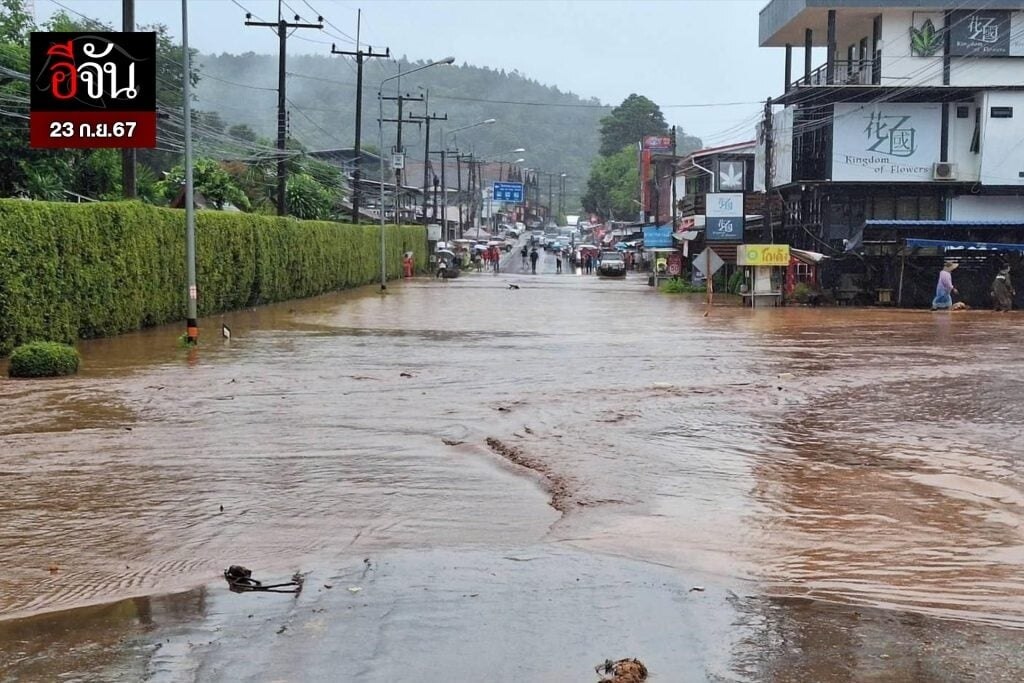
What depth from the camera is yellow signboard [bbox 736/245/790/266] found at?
41531mm

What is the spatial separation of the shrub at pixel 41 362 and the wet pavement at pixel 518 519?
0.52 meters

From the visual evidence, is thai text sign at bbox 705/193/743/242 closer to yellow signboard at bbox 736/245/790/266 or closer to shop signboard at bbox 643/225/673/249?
yellow signboard at bbox 736/245/790/266

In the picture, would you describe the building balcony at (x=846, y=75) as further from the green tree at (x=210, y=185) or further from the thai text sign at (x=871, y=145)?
the green tree at (x=210, y=185)

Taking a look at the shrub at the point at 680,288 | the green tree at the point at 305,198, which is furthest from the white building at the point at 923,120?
the green tree at the point at 305,198

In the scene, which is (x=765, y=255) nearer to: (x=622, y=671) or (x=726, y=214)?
(x=726, y=214)

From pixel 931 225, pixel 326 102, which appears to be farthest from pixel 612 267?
pixel 326 102

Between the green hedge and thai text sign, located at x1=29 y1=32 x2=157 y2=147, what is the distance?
1580 mm

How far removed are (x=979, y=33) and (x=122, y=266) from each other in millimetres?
36991

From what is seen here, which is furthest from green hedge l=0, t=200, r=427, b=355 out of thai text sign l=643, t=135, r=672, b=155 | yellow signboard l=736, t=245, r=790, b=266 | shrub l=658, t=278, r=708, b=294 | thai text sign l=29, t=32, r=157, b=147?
thai text sign l=643, t=135, r=672, b=155

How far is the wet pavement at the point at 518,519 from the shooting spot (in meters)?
6.13

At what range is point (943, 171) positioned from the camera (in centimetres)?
4825

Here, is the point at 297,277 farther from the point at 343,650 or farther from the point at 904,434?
the point at 343,650

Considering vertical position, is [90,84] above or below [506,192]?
below

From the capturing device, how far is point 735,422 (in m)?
14.4
